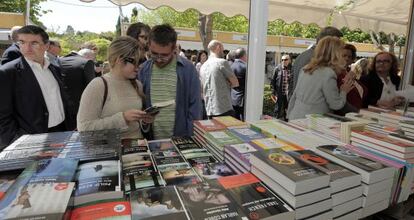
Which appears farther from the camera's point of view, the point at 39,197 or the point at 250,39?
the point at 250,39

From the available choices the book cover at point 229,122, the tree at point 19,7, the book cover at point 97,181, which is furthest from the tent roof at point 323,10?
the tree at point 19,7

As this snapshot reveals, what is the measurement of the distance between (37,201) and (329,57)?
2012mm

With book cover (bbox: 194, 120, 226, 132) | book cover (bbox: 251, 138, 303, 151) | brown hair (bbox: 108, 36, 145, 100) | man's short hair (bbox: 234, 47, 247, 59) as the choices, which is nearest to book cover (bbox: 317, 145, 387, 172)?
book cover (bbox: 251, 138, 303, 151)

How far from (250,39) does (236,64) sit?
81.6 inches

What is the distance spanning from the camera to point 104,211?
0.66 m

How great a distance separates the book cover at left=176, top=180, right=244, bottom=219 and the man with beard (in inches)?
113

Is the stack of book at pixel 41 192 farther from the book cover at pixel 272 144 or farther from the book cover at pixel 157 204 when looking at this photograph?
the book cover at pixel 272 144

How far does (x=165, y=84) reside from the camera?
184 centimetres

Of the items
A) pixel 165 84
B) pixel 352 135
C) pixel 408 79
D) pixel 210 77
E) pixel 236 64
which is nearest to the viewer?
pixel 352 135

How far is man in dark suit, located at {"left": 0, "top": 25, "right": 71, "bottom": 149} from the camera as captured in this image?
1.91 metres

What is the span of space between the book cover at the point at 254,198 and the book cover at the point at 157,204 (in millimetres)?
151

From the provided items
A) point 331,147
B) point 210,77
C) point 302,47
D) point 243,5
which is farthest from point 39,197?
point 302,47

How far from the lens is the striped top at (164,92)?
5.98ft

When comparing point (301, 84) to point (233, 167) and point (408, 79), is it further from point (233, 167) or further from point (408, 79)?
point (408, 79)
